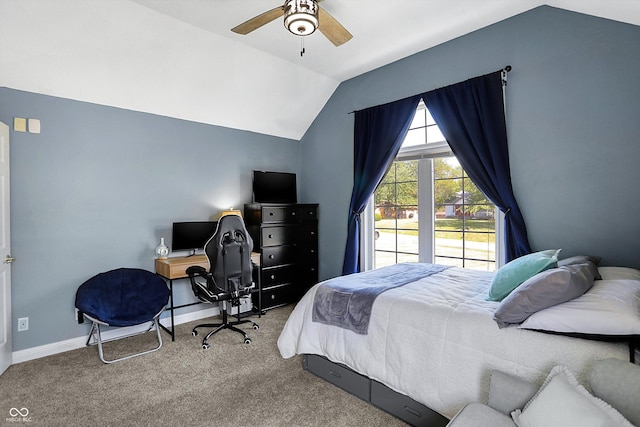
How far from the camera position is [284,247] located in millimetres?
4391

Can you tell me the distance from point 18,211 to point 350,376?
3.19m

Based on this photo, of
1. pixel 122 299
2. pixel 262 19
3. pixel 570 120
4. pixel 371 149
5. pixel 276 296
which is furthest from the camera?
pixel 276 296

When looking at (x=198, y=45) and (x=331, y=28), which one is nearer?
(x=331, y=28)

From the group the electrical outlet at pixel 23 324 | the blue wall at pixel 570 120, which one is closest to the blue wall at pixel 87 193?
the electrical outlet at pixel 23 324

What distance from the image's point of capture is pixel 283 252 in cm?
438

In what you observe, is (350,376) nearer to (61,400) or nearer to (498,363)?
(498,363)

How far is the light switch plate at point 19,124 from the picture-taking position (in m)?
2.88

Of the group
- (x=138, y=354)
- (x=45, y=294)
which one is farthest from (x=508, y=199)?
(x=45, y=294)

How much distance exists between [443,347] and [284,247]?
287cm

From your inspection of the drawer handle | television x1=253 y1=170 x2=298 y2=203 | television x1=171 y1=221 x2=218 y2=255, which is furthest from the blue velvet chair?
the drawer handle

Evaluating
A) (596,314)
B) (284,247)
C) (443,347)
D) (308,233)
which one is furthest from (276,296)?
(596,314)

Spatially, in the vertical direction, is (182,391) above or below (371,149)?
below

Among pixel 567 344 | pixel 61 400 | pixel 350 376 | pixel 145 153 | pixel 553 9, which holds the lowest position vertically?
pixel 61 400

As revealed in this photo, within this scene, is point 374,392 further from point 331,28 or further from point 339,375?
point 331,28
